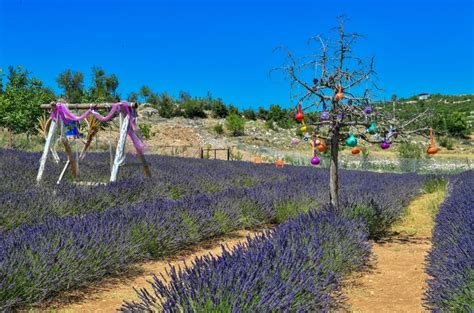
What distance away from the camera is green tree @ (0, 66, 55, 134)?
22.5 meters

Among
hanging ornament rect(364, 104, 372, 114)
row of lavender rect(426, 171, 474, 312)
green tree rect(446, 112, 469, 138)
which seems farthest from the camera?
green tree rect(446, 112, 469, 138)

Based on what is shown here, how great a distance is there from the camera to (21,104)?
23.7 m

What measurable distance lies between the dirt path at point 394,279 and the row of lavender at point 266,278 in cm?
20

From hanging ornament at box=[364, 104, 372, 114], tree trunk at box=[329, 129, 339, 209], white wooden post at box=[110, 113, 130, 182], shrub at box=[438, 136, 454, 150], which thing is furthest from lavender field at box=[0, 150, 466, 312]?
shrub at box=[438, 136, 454, 150]

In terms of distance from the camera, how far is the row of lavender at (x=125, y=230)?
3.13 m

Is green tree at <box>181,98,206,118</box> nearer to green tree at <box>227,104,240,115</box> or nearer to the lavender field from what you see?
green tree at <box>227,104,240,115</box>

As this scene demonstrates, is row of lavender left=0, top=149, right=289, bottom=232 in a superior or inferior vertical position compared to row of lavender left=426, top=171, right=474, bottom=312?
superior

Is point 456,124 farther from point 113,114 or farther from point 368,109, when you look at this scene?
point 368,109

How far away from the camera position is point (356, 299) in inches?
143

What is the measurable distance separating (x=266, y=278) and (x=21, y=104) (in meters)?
24.0

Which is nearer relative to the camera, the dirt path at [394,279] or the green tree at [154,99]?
the dirt path at [394,279]

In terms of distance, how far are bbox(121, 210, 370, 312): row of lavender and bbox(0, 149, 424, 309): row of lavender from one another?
63 cm

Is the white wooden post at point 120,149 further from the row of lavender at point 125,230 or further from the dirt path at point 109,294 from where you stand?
the dirt path at point 109,294

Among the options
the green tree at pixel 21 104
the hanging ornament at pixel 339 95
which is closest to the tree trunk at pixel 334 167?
the hanging ornament at pixel 339 95
